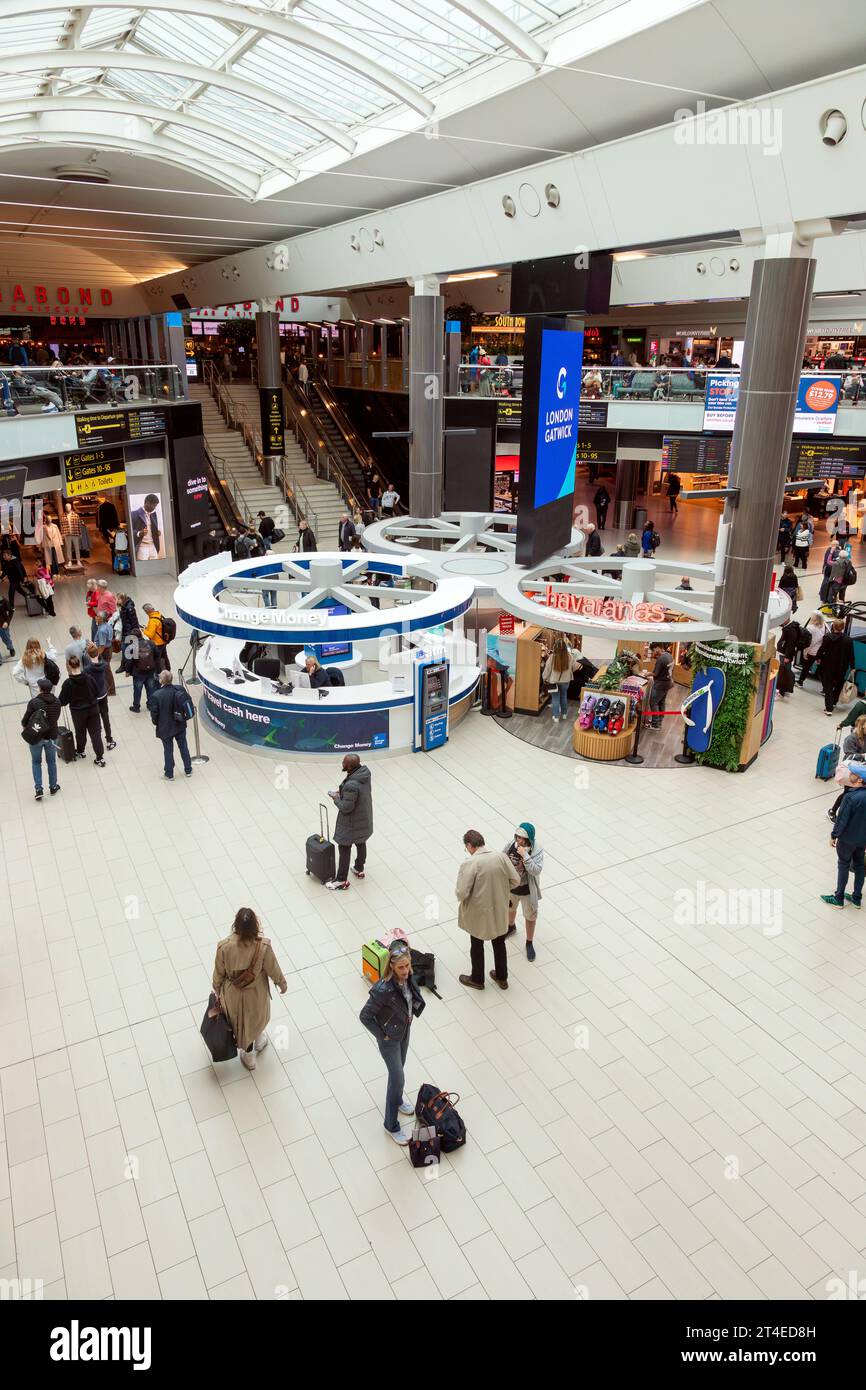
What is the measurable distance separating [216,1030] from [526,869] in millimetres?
2435

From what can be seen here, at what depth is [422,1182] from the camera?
4.96 metres

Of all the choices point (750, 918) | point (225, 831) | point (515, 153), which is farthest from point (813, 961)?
point (515, 153)

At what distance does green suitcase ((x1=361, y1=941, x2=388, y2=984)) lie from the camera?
6125 millimetres

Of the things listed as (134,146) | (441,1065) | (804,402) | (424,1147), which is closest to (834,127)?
(441,1065)

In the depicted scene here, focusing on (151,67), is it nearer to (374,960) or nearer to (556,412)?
(556,412)

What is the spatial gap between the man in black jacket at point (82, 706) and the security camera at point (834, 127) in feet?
31.0

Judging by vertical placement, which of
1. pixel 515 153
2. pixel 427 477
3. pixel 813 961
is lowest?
pixel 813 961

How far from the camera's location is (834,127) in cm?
870

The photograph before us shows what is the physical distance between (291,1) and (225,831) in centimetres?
1040

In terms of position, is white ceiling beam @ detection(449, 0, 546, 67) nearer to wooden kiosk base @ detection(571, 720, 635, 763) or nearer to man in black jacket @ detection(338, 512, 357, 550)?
wooden kiosk base @ detection(571, 720, 635, 763)

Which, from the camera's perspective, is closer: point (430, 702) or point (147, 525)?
point (430, 702)

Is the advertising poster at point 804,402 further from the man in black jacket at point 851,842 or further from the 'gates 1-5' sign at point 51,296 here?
the 'gates 1-5' sign at point 51,296
